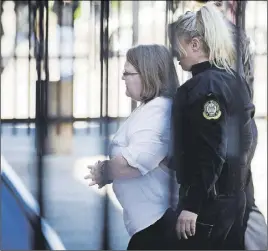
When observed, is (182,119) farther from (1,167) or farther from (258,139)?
(1,167)

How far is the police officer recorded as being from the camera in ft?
14.6

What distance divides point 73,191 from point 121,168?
0.22 m

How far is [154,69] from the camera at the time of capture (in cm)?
447

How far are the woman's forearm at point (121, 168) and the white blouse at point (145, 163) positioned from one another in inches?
0.6

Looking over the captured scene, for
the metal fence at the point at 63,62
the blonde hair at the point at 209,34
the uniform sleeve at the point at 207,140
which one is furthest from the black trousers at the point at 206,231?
the blonde hair at the point at 209,34

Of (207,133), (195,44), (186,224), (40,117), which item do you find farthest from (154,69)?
(186,224)

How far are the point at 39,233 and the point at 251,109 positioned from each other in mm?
1029

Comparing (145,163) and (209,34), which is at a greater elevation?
(209,34)

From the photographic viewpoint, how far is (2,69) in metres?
4.46

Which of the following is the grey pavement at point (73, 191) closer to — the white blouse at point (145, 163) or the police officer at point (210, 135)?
the white blouse at point (145, 163)

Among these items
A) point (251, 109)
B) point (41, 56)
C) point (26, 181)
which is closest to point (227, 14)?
point (251, 109)

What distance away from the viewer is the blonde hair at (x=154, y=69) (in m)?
4.47

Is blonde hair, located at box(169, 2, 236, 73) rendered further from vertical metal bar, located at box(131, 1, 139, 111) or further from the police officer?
vertical metal bar, located at box(131, 1, 139, 111)

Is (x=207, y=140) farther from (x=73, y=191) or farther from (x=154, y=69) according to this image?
(x=73, y=191)
